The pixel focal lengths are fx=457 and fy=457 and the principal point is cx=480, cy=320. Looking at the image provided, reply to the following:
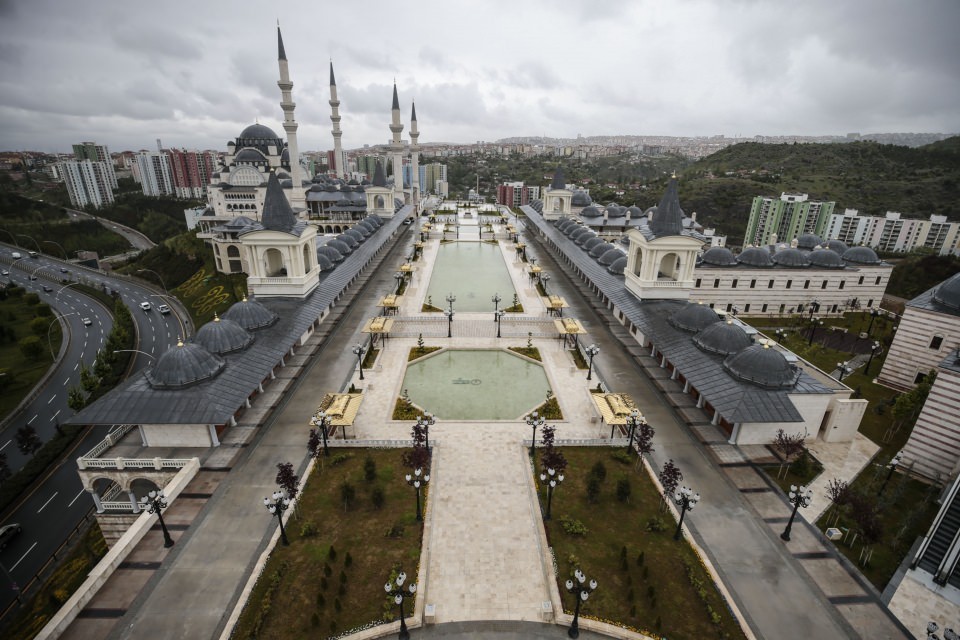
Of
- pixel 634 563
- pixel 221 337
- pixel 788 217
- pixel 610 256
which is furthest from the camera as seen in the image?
pixel 788 217

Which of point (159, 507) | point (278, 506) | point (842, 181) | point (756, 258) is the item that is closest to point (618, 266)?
point (756, 258)

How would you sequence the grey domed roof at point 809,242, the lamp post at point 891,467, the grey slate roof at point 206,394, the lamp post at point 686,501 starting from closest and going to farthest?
the lamp post at point 686,501 < the lamp post at point 891,467 < the grey slate roof at point 206,394 < the grey domed roof at point 809,242

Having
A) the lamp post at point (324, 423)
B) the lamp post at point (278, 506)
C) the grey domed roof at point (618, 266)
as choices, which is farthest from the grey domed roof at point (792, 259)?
the lamp post at point (278, 506)

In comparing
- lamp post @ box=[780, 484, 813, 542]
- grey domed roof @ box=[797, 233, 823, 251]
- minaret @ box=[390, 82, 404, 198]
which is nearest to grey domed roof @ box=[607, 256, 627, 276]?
grey domed roof @ box=[797, 233, 823, 251]

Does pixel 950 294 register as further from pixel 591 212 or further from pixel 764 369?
pixel 591 212

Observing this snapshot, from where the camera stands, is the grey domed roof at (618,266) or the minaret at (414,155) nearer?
the grey domed roof at (618,266)

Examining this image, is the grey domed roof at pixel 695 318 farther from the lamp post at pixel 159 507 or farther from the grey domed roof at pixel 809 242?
the lamp post at pixel 159 507

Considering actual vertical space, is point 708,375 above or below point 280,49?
below
